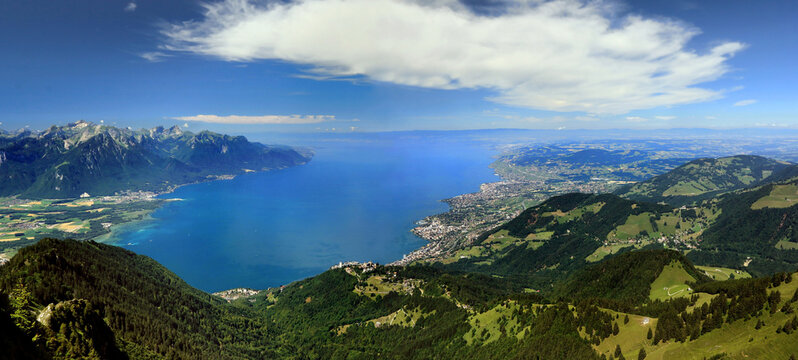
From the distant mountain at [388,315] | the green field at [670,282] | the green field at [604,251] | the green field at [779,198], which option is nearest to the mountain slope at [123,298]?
the distant mountain at [388,315]

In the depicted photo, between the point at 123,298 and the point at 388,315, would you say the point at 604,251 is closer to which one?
the point at 388,315

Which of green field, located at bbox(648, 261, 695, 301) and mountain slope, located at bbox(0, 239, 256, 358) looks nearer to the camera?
mountain slope, located at bbox(0, 239, 256, 358)

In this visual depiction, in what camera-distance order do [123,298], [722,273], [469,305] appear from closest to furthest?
1. [123,298]
2. [469,305]
3. [722,273]

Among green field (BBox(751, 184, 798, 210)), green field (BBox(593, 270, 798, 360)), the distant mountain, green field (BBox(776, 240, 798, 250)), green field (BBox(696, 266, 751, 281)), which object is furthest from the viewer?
green field (BBox(751, 184, 798, 210))

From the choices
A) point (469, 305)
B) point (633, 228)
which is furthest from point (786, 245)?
point (469, 305)

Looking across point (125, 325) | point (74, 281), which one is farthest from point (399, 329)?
point (74, 281)

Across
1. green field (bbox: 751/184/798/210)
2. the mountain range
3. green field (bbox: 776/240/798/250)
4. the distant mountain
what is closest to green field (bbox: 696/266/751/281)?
the mountain range

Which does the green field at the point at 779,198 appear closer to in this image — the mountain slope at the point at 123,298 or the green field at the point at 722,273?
the green field at the point at 722,273

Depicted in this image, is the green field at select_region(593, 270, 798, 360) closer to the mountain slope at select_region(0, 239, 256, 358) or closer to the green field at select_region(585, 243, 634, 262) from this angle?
the mountain slope at select_region(0, 239, 256, 358)
